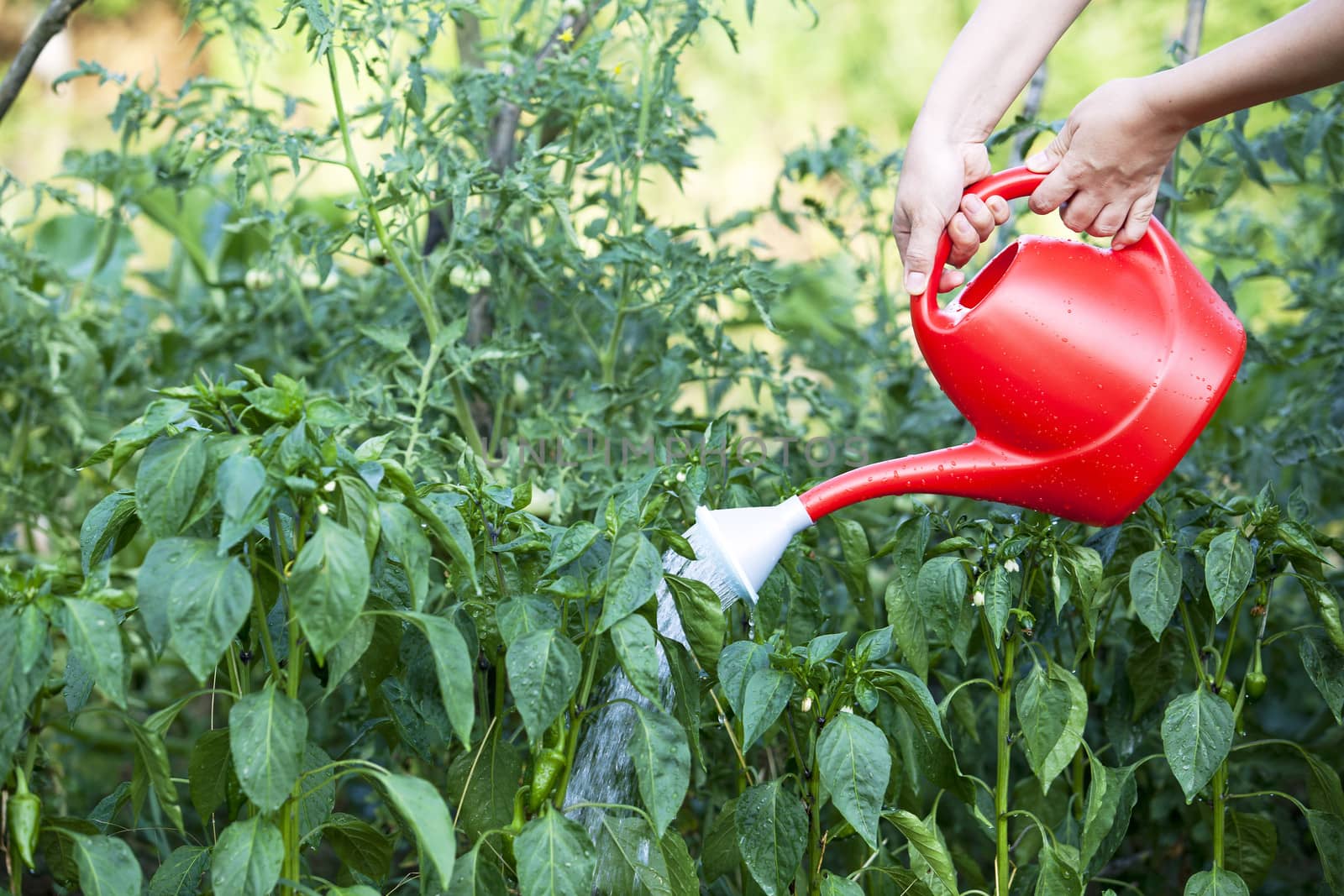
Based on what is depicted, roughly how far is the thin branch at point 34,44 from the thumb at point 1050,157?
96 centimetres

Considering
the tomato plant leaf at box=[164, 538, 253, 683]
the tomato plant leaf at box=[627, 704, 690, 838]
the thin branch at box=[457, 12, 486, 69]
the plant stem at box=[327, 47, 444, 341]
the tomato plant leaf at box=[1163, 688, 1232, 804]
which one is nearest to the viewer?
the tomato plant leaf at box=[164, 538, 253, 683]

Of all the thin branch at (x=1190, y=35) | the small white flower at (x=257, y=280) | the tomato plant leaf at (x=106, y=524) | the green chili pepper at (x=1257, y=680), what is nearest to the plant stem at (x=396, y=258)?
the small white flower at (x=257, y=280)

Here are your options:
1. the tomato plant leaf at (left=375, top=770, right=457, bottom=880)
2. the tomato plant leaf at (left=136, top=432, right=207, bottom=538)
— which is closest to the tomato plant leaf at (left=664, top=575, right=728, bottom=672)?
the tomato plant leaf at (left=375, top=770, right=457, bottom=880)

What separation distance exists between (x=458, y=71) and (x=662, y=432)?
1.58 feet

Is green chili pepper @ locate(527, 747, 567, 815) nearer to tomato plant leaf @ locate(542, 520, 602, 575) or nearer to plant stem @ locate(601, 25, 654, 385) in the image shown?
tomato plant leaf @ locate(542, 520, 602, 575)

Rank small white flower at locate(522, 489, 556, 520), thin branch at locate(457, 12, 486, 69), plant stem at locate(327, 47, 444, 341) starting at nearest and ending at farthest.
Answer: plant stem at locate(327, 47, 444, 341) → small white flower at locate(522, 489, 556, 520) → thin branch at locate(457, 12, 486, 69)

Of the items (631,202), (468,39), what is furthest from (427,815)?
(468,39)

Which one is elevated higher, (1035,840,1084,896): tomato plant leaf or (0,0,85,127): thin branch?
(0,0,85,127): thin branch

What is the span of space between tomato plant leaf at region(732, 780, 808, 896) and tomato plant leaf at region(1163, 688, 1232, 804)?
276mm

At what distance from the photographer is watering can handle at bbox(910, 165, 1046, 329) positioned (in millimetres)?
908

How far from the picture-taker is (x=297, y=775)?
719 millimetres

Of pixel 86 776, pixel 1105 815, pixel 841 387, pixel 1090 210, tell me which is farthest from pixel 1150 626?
pixel 86 776

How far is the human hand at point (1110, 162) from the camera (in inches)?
33.4

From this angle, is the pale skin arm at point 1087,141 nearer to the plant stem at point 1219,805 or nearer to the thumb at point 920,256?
the thumb at point 920,256
